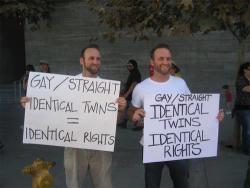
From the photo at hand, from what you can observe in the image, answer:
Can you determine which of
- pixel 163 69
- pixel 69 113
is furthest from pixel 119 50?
pixel 163 69

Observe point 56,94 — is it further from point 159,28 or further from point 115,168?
point 159,28

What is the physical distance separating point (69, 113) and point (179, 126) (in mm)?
990

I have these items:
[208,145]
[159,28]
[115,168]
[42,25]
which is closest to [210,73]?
[42,25]

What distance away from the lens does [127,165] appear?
839cm

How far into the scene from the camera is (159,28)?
894 centimetres

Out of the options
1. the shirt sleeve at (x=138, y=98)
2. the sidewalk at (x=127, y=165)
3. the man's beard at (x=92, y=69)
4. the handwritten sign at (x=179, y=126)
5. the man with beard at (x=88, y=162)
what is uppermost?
the man's beard at (x=92, y=69)

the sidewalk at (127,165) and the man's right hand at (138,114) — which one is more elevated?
the man's right hand at (138,114)

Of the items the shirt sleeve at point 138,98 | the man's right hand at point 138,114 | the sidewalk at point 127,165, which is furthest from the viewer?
the sidewalk at point 127,165

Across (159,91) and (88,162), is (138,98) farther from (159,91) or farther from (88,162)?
(88,162)

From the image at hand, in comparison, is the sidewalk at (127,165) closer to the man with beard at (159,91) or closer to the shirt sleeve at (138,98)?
the man with beard at (159,91)

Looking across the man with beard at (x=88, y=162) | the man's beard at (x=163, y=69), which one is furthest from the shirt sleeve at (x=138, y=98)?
the man's beard at (x=163, y=69)

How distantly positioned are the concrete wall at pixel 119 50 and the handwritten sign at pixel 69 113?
1006cm

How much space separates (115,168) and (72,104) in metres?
3.14

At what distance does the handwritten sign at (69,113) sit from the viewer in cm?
521
